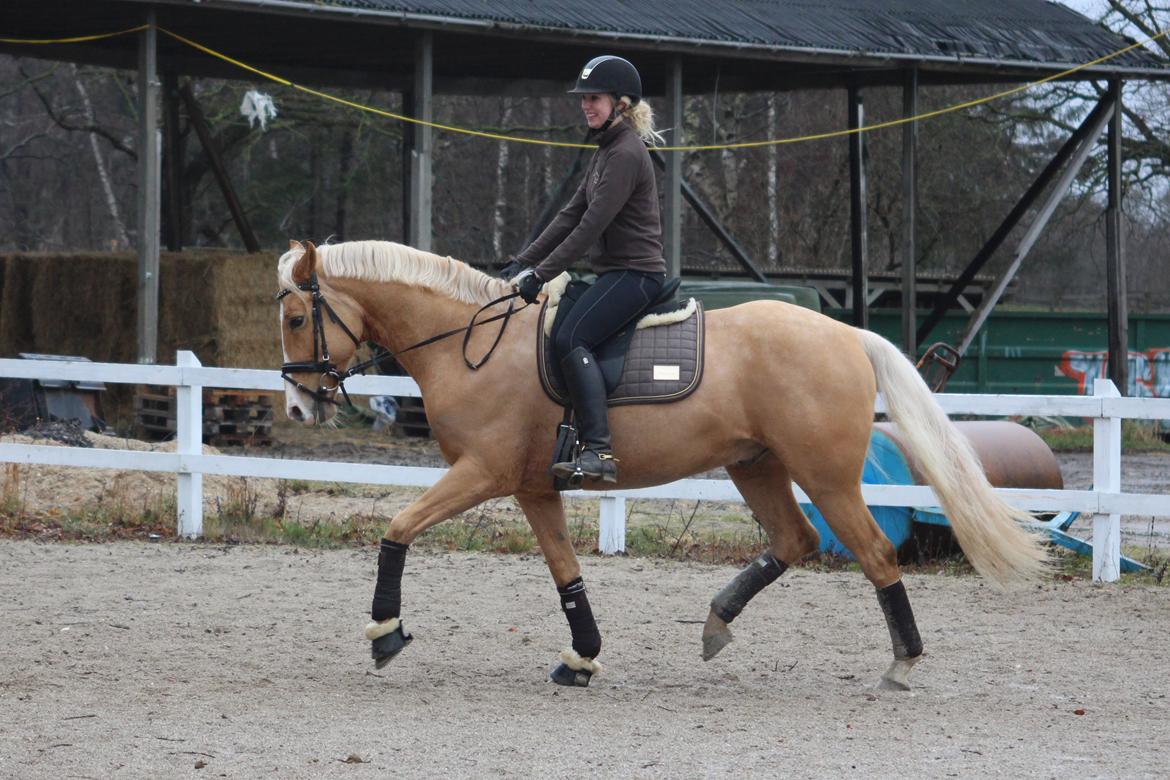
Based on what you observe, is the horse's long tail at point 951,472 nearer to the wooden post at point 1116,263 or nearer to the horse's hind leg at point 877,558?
the horse's hind leg at point 877,558

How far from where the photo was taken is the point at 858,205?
59.9 ft

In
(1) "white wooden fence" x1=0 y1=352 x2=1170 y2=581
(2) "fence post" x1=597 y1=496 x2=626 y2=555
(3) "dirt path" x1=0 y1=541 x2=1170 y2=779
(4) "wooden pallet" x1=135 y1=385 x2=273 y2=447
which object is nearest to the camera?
(3) "dirt path" x1=0 y1=541 x2=1170 y2=779

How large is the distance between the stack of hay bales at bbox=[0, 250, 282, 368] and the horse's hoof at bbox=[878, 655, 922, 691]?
13.6 metres

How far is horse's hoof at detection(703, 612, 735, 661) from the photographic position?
253 inches

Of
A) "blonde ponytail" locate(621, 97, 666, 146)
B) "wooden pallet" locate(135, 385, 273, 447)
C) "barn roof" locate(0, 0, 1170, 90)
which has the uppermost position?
"barn roof" locate(0, 0, 1170, 90)

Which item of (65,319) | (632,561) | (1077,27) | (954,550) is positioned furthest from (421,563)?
(1077,27)

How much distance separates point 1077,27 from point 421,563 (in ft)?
49.6

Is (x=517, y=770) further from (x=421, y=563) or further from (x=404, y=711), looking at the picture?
(x=421, y=563)

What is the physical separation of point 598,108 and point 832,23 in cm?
1312

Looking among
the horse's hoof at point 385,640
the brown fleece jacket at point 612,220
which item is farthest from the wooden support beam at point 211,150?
the horse's hoof at point 385,640

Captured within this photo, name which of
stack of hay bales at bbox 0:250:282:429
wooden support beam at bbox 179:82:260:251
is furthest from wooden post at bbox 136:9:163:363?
wooden support beam at bbox 179:82:260:251

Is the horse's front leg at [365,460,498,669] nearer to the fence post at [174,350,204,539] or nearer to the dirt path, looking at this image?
the dirt path

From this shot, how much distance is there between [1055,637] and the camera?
730cm

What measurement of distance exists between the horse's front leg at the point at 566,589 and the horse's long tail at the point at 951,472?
1.61 metres
